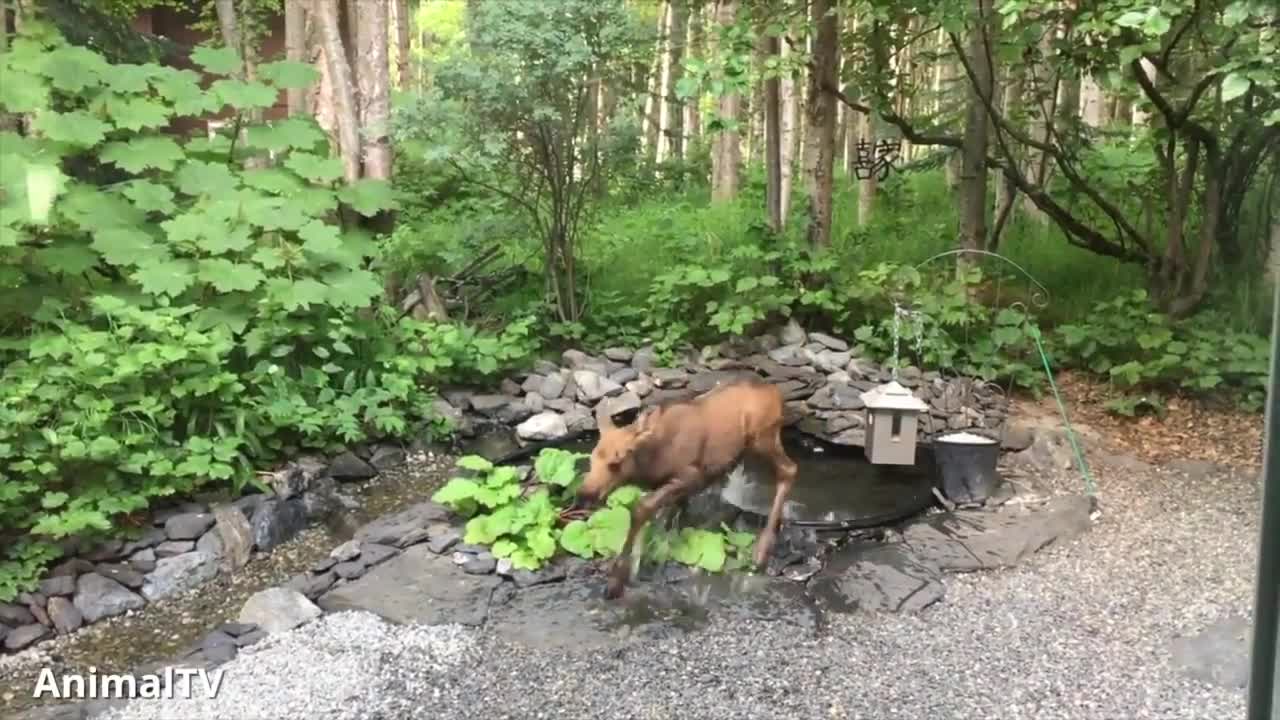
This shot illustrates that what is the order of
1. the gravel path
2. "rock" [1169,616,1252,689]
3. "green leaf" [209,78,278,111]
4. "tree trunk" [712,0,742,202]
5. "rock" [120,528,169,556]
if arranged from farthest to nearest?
"tree trunk" [712,0,742,202]
"green leaf" [209,78,278,111]
"rock" [120,528,169,556]
the gravel path
"rock" [1169,616,1252,689]

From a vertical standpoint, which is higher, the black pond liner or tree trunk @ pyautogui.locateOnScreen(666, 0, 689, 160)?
tree trunk @ pyautogui.locateOnScreen(666, 0, 689, 160)

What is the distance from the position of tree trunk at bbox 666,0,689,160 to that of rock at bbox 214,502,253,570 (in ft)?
7.24

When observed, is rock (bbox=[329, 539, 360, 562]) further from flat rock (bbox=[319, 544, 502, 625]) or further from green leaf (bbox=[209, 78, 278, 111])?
green leaf (bbox=[209, 78, 278, 111])

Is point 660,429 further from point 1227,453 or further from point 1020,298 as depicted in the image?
point 1020,298

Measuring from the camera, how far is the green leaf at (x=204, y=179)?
359cm

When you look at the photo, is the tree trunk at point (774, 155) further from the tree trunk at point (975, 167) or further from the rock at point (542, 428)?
the rock at point (542, 428)

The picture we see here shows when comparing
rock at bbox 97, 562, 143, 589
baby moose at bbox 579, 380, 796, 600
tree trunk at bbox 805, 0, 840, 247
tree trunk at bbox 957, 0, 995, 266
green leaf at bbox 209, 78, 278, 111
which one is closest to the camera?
baby moose at bbox 579, 380, 796, 600

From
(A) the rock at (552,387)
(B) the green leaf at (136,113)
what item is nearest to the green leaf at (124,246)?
(B) the green leaf at (136,113)

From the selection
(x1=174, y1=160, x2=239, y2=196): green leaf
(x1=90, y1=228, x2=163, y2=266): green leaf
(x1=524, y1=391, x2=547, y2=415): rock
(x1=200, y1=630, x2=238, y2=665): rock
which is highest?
(x1=174, y1=160, x2=239, y2=196): green leaf

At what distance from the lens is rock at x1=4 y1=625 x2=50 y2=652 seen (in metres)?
2.49

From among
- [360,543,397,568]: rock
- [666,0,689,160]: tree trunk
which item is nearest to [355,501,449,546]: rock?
[360,543,397,568]: rock

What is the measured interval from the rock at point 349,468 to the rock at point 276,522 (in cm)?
29

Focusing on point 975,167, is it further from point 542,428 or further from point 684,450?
point 684,450

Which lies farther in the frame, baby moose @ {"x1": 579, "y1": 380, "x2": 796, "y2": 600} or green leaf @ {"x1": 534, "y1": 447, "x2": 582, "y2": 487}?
green leaf @ {"x1": 534, "y1": 447, "x2": 582, "y2": 487}
